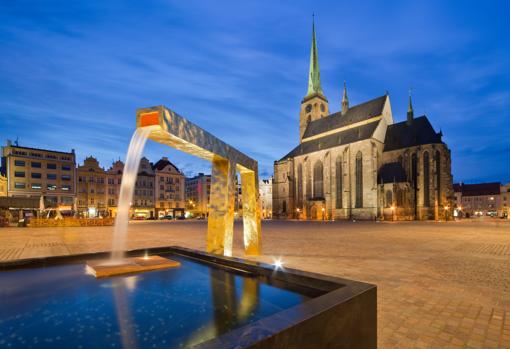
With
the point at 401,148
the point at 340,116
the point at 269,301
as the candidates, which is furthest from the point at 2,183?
the point at 401,148

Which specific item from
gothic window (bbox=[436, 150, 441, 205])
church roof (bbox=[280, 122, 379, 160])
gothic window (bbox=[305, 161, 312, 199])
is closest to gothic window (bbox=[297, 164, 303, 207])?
gothic window (bbox=[305, 161, 312, 199])

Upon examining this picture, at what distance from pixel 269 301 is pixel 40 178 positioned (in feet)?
218

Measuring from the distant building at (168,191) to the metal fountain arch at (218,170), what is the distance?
62.5 meters

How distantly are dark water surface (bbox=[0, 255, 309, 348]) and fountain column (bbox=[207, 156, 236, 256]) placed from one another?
2588 millimetres

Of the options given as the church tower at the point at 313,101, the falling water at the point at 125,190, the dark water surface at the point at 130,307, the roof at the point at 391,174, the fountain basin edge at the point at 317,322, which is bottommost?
the dark water surface at the point at 130,307

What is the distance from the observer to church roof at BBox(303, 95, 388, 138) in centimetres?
5734

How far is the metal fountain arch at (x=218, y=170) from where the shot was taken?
15.7ft

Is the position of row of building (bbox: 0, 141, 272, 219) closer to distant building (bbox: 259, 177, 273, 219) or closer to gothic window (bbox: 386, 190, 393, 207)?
distant building (bbox: 259, 177, 273, 219)

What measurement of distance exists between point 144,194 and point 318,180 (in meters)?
41.8

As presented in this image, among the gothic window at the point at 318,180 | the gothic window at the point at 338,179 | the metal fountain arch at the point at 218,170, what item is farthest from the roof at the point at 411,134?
Result: the metal fountain arch at the point at 218,170

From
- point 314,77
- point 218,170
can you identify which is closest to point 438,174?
point 314,77

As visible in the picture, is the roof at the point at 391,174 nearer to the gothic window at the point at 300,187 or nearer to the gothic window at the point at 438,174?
the gothic window at the point at 438,174

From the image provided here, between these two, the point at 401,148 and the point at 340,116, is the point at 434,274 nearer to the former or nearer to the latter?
the point at 401,148

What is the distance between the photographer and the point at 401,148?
51469mm
